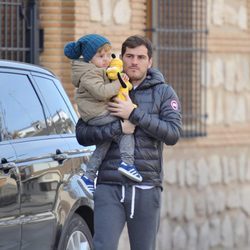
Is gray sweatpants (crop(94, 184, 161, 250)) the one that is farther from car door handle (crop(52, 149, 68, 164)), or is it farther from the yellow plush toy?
car door handle (crop(52, 149, 68, 164))

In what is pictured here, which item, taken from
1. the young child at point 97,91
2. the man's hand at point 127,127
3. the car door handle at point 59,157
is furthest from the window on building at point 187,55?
the man's hand at point 127,127

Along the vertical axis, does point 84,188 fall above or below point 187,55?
below

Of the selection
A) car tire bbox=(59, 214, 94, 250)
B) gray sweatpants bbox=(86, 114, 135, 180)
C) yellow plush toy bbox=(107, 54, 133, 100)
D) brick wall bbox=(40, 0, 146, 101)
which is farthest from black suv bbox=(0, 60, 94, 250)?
brick wall bbox=(40, 0, 146, 101)

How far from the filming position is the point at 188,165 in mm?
15086

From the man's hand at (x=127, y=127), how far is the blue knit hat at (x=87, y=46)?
1.56 ft

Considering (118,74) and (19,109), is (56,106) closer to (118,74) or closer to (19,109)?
(19,109)

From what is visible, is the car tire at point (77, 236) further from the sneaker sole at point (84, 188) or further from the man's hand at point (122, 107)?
the man's hand at point (122, 107)

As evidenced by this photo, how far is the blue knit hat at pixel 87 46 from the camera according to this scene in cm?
799

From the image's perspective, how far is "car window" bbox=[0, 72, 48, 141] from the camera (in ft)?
27.6

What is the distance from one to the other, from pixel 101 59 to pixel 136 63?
0.23 m

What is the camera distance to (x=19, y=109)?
28.5ft

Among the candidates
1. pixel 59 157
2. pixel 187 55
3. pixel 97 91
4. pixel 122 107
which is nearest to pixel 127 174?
pixel 122 107

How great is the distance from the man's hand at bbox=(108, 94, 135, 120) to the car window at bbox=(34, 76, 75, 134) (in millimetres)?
1370

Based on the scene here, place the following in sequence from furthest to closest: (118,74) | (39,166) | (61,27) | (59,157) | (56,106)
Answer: (61,27), (56,106), (59,157), (39,166), (118,74)
